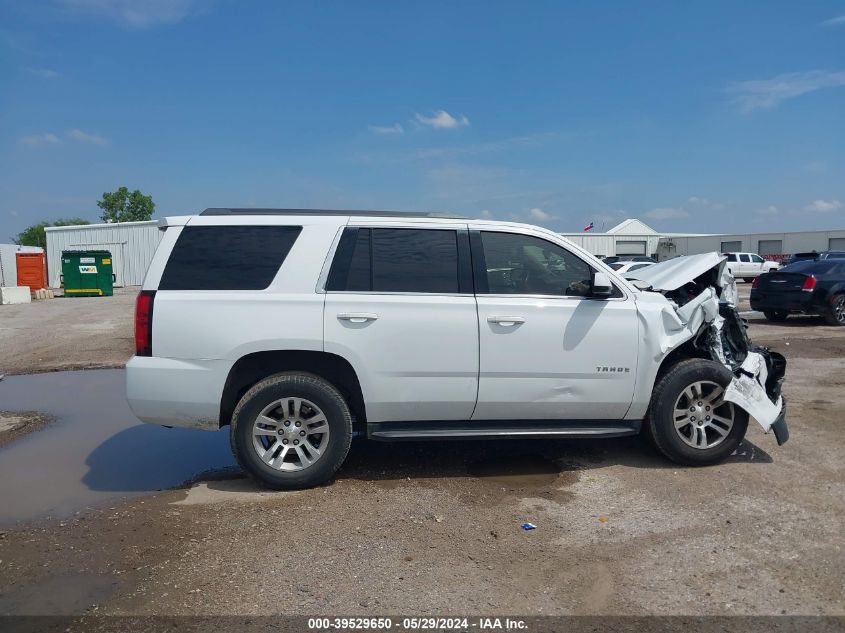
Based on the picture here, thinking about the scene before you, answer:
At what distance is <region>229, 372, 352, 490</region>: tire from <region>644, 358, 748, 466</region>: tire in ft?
8.06

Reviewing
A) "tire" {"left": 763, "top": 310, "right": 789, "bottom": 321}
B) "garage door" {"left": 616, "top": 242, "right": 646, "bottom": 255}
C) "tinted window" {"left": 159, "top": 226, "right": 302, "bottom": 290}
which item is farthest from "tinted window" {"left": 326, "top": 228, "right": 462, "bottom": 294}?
"garage door" {"left": 616, "top": 242, "right": 646, "bottom": 255}

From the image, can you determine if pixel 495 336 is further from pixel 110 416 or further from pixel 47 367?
pixel 47 367

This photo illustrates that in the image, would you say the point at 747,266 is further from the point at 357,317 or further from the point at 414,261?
the point at 357,317

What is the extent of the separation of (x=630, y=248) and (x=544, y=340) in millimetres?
56333

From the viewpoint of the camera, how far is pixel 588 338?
495 cm

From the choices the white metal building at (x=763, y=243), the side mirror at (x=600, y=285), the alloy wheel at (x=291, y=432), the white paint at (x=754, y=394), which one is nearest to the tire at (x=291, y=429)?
the alloy wheel at (x=291, y=432)

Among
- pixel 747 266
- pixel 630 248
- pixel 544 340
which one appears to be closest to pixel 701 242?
pixel 630 248

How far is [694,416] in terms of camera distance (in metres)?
5.14

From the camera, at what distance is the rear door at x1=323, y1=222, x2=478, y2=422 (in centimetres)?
477

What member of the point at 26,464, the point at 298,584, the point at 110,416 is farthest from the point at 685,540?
the point at 110,416

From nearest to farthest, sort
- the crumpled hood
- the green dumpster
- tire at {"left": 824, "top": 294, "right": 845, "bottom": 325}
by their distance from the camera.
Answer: the crumpled hood → tire at {"left": 824, "top": 294, "right": 845, "bottom": 325} → the green dumpster

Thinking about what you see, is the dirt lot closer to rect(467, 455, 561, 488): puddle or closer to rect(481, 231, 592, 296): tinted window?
A: rect(467, 455, 561, 488): puddle

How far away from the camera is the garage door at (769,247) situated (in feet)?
155

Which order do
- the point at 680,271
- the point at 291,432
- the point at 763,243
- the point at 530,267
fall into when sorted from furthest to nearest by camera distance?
the point at 763,243 < the point at 680,271 < the point at 530,267 < the point at 291,432
